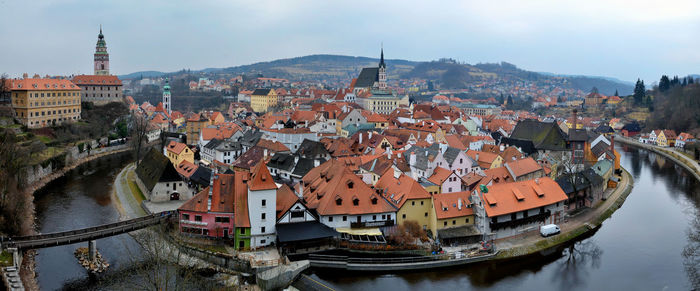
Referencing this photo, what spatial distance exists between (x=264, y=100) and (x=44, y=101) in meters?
47.1

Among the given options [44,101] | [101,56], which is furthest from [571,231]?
[101,56]

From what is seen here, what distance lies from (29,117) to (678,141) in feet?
281

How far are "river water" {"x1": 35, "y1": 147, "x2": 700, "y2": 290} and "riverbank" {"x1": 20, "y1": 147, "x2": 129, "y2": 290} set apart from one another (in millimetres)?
399

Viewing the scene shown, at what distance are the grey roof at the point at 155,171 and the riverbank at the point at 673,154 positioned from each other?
2006 inches

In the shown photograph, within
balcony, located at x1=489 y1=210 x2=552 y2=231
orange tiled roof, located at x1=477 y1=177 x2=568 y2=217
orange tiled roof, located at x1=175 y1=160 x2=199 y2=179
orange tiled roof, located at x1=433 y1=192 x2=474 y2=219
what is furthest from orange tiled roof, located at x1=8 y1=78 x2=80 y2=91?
balcony, located at x1=489 y1=210 x2=552 y2=231

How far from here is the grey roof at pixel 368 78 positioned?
349 feet

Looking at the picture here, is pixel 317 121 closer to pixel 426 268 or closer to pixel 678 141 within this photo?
pixel 426 268

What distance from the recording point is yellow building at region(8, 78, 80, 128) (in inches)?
2312

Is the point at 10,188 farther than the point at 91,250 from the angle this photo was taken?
Yes

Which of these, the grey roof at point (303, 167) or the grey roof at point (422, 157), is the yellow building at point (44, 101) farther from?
the grey roof at point (422, 157)

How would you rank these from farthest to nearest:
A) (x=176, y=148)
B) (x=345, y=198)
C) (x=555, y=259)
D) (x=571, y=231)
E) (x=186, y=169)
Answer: (x=176, y=148)
(x=186, y=169)
(x=571, y=231)
(x=345, y=198)
(x=555, y=259)

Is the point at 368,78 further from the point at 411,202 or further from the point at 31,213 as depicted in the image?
the point at 411,202

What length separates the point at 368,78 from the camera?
354 feet

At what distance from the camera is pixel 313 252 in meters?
27.4
